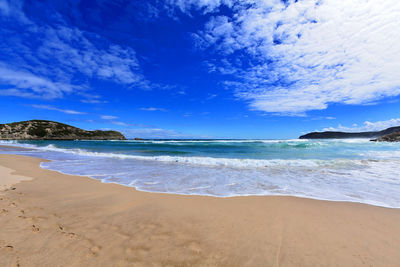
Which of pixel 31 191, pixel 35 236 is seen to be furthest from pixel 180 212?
pixel 31 191

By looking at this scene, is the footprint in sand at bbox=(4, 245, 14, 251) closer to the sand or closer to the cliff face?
the sand

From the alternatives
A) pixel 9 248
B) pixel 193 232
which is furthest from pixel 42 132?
pixel 193 232

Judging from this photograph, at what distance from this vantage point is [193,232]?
2816 mm

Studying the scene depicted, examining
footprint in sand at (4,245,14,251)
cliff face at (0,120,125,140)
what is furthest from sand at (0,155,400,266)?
cliff face at (0,120,125,140)

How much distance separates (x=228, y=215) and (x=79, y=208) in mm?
3247

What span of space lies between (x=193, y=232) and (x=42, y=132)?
10693 centimetres

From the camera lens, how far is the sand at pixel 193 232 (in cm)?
218

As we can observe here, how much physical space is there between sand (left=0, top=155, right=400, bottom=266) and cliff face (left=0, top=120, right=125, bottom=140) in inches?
4039

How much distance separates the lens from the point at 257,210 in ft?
12.2

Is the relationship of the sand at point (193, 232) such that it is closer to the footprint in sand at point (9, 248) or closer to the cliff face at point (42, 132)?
the footprint in sand at point (9, 248)

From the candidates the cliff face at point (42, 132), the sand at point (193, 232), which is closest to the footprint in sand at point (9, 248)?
the sand at point (193, 232)

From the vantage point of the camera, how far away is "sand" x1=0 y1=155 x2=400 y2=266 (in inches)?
85.8

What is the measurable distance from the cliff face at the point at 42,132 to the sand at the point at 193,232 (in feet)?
337

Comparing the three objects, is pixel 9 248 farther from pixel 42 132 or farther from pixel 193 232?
pixel 42 132
